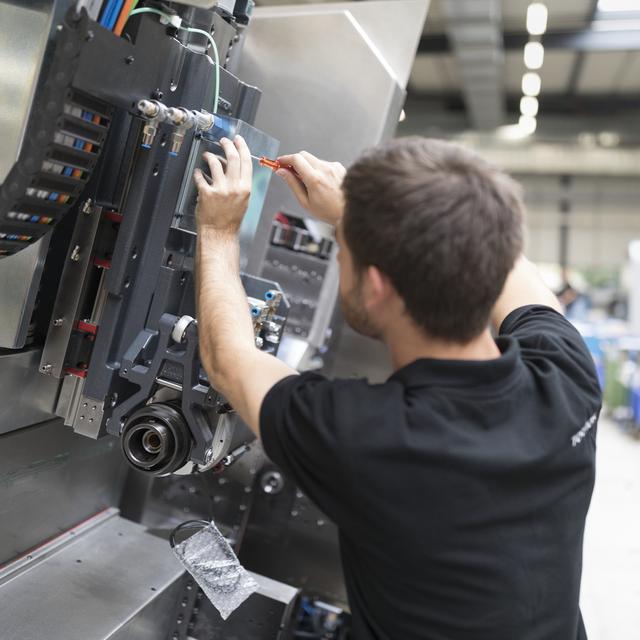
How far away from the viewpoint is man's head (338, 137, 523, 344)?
766 mm

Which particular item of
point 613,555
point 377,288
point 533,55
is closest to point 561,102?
point 533,55

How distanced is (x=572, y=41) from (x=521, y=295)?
6098mm

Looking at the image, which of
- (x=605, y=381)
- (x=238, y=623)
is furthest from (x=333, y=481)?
(x=605, y=381)

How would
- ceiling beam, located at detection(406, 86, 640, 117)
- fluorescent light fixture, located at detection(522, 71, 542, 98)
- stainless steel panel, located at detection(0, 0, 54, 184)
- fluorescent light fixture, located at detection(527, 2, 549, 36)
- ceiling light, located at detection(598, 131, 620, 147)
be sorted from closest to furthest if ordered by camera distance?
1. stainless steel panel, located at detection(0, 0, 54, 184)
2. fluorescent light fixture, located at detection(527, 2, 549, 36)
3. fluorescent light fixture, located at detection(522, 71, 542, 98)
4. ceiling beam, located at detection(406, 86, 640, 117)
5. ceiling light, located at detection(598, 131, 620, 147)

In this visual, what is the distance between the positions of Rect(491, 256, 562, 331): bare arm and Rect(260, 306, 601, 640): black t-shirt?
32 centimetres

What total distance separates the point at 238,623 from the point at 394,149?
106 cm

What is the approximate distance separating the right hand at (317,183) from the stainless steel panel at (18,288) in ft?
1.39

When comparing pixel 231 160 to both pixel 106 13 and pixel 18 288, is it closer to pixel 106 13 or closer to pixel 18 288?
pixel 106 13

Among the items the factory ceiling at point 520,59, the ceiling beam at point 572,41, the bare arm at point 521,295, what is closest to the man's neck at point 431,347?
the bare arm at point 521,295

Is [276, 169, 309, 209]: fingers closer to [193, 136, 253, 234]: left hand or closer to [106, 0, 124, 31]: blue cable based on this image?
[193, 136, 253, 234]: left hand

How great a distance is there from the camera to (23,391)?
119 centimetres

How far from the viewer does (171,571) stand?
136cm

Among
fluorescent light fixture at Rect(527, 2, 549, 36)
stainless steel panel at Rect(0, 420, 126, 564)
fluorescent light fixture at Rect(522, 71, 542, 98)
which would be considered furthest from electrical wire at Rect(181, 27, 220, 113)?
fluorescent light fixture at Rect(522, 71, 542, 98)

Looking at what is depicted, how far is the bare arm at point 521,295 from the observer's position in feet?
3.83
